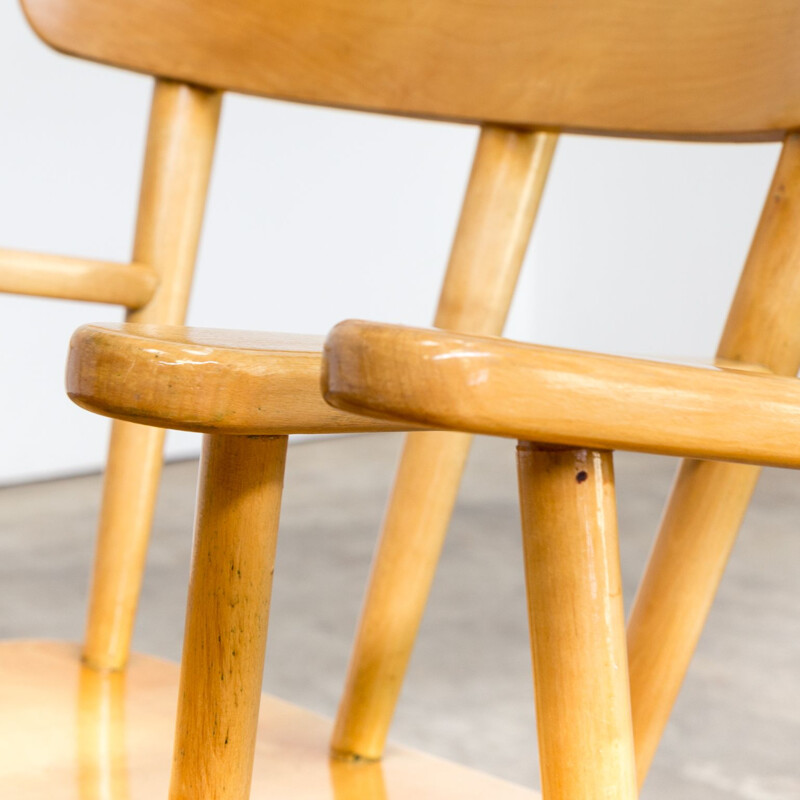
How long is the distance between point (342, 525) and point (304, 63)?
2.26 meters

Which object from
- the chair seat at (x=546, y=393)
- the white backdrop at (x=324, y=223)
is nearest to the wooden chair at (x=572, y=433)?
the chair seat at (x=546, y=393)

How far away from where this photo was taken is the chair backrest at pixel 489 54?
1.77 feet

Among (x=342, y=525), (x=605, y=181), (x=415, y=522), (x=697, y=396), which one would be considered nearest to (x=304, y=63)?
(x=415, y=522)

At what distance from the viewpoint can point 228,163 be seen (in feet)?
11.3

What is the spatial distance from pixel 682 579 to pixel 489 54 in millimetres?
300

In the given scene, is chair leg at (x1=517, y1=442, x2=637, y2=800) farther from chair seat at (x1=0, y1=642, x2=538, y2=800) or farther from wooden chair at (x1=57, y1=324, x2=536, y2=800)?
chair seat at (x1=0, y1=642, x2=538, y2=800)

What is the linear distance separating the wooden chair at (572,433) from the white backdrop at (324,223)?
8.24ft

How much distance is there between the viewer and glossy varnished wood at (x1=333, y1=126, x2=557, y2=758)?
626 millimetres

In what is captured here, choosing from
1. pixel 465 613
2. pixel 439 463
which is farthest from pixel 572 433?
pixel 465 613

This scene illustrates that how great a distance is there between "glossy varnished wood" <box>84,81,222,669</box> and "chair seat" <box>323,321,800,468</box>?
19.7 inches

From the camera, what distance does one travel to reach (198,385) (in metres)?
0.32

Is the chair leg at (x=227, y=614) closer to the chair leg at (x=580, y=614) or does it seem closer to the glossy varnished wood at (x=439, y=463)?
the chair leg at (x=580, y=614)

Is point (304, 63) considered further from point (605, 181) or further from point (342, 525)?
point (605, 181)

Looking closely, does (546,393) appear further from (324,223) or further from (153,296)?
(324,223)
